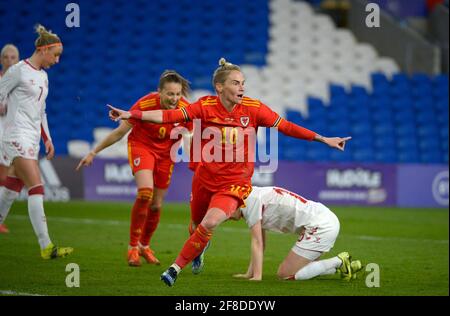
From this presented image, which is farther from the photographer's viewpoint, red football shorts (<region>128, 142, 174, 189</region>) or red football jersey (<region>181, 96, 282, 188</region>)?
red football shorts (<region>128, 142, 174, 189</region>)

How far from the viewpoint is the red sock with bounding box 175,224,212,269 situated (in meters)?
6.82

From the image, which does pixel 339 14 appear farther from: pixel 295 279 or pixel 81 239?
pixel 295 279

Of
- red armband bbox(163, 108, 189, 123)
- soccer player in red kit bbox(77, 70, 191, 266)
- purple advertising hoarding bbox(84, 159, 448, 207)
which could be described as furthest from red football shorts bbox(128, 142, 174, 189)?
purple advertising hoarding bbox(84, 159, 448, 207)

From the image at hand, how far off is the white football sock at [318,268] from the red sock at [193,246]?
1257 mm

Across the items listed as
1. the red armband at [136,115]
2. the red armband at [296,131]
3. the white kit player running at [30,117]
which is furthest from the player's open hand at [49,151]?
the red armband at [296,131]

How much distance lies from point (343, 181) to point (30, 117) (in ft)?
35.7

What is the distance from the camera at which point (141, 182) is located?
8539mm

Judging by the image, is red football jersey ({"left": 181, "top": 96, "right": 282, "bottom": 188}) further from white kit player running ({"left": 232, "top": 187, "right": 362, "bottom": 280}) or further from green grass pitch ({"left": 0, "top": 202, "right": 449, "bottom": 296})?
green grass pitch ({"left": 0, "top": 202, "right": 449, "bottom": 296})

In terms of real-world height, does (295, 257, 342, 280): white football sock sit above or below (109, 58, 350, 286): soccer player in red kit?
below

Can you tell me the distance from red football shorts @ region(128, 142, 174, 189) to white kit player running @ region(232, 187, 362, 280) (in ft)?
4.86

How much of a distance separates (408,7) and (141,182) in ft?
46.6

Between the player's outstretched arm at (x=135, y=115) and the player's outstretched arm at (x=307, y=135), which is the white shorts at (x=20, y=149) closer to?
the player's outstretched arm at (x=135, y=115)

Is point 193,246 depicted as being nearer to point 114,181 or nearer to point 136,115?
point 136,115
